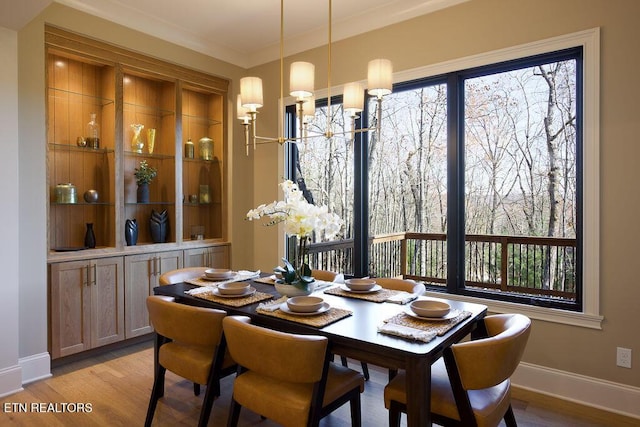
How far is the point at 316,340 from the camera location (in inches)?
65.7

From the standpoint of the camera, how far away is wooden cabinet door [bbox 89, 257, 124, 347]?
3485mm

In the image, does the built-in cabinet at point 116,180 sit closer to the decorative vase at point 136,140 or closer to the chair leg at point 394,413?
the decorative vase at point 136,140

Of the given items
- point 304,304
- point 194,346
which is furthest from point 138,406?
point 304,304

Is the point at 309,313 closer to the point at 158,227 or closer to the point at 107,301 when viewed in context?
the point at 107,301

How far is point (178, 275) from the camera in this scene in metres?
3.06

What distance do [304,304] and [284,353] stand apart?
46 cm

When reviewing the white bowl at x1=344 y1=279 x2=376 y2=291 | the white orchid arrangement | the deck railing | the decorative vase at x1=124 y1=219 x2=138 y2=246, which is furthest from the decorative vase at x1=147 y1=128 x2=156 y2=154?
the white bowl at x1=344 y1=279 x2=376 y2=291

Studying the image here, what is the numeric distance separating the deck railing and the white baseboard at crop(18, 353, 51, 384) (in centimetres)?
247

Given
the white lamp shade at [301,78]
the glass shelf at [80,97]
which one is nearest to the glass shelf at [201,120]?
the glass shelf at [80,97]

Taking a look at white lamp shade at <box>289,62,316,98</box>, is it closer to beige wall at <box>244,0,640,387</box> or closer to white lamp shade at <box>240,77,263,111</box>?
white lamp shade at <box>240,77,263,111</box>

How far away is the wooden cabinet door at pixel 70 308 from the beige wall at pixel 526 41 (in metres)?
0.12

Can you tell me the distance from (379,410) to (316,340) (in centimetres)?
131

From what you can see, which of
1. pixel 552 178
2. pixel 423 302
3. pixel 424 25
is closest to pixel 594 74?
pixel 552 178

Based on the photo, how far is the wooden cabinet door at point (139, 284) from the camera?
3.74m
